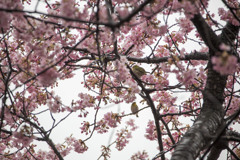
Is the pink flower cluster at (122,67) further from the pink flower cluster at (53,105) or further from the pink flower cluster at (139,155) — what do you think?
the pink flower cluster at (139,155)

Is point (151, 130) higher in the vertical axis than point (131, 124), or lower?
lower

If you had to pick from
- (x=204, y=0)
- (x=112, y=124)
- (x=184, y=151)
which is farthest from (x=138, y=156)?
(x=204, y=0)

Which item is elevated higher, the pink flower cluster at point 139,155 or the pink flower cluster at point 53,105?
the pink flower cluster at point 53,105

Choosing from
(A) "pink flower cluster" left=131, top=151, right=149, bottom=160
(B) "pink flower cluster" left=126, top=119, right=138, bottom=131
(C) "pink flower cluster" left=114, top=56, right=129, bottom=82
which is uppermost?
(B) "pink flower cluster" left=126, top=119, right=138, bottom=131

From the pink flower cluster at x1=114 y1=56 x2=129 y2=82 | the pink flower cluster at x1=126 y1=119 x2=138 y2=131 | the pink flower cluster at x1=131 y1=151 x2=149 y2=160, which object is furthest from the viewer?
the pink flower cluster at x1=126 y1=119 x2=138 y2=131

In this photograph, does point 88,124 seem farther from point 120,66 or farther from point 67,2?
point 67,2

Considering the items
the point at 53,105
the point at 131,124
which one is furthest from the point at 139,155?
the point at 53,105

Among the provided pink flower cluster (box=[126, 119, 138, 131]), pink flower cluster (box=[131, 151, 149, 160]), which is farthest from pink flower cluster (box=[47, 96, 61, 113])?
pink flower cluster (box=[126, 119, 138, 131])

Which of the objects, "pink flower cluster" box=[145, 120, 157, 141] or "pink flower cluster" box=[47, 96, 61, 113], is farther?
"pink flower cluster" box=[145, 120, 157, 141]

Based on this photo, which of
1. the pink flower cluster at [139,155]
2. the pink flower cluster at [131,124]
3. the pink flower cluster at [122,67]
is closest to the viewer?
the pink flower cluster at [122,67]

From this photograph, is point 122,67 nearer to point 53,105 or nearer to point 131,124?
point 53,105

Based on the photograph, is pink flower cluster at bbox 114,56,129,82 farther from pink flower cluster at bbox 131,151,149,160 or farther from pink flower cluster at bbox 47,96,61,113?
pink flower cluster at bbox 131,151,149,160

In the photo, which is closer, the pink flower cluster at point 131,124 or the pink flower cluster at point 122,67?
the pink flower cluster at point 122,67

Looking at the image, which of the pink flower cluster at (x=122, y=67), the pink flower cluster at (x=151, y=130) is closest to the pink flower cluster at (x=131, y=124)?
the pink flower cluster at (x=151, y=130)
